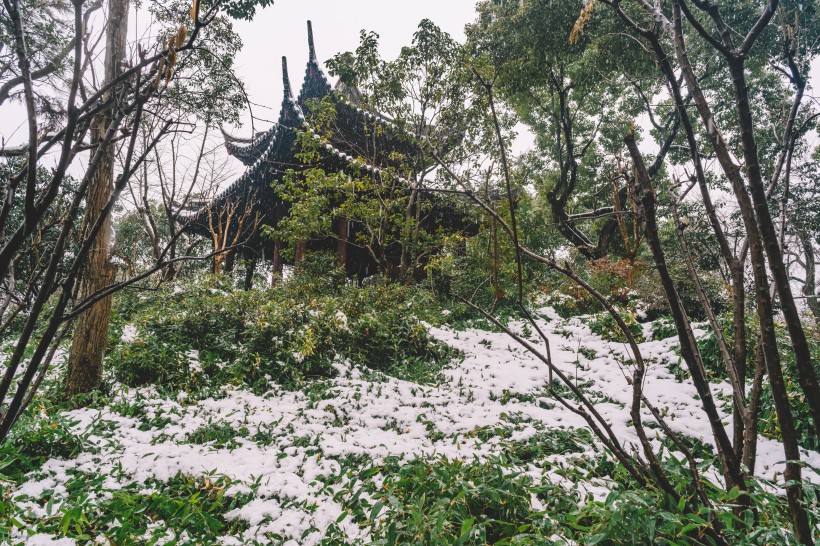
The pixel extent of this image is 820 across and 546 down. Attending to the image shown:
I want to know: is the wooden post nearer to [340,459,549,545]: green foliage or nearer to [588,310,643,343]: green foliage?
[588,310,643,343]: green foliage

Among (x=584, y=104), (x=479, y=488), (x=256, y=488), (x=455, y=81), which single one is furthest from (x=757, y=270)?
(x=584, y=104)

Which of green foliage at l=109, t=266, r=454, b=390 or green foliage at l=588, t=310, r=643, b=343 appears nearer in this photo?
green foliage at l=109, t=266, r=454, b=390

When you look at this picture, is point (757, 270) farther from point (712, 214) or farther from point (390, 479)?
point (390, 479)

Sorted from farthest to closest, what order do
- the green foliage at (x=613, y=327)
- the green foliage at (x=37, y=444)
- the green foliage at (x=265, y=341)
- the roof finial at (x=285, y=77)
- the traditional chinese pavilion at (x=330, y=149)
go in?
the roof finial at (x=285, y=77) < the traditional chinese pavilion at (x=330, y=149) < the green foliage at (x=613, y=327) < the green foliage at (x=265, y=341) < the green foliage at (x=37, y=444)

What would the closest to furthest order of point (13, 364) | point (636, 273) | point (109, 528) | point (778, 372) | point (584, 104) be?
point (13, 364) < point (778, 372) < point (109, 528) < point (636, 273) < point (584, 104)

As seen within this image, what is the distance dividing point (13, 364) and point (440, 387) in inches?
170

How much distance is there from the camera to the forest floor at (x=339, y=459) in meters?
2.18

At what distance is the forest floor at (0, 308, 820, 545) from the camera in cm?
218

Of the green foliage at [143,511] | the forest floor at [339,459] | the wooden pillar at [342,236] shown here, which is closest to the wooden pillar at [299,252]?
the wooden pillar at [342,236]

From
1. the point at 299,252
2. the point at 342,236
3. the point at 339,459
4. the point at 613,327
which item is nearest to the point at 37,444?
the point at 339,459

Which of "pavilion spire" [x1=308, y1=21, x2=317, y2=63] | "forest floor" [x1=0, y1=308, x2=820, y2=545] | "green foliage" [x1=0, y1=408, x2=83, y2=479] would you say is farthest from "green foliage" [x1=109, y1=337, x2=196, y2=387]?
"pavilion spire" [x1=308, y1=21, x2=317, y2=63]

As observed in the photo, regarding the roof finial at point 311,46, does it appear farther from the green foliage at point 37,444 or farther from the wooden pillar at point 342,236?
the green foliage at point 37,444

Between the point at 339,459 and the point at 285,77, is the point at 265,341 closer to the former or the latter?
the point at 339,459

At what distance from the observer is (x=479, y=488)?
2.10m
